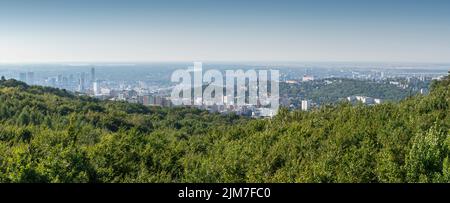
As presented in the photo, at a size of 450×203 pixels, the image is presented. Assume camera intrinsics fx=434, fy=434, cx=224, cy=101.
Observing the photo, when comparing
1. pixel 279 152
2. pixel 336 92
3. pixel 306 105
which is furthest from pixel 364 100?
pixel 279 152

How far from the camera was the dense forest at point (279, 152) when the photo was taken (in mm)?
9945

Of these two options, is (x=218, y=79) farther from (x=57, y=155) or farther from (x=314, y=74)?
(x=314, y=74)

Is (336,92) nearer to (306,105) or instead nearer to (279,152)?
(306,105)

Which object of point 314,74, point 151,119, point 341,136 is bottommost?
point 151,119

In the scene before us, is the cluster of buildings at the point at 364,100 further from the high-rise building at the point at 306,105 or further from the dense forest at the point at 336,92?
the high-rise building at the point at 306,105

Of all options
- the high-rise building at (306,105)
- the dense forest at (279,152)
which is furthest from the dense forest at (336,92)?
the dense forest at (279,152)

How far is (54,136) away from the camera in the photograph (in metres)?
20.6

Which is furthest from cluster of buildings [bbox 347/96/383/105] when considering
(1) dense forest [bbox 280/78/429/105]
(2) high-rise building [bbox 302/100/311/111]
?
(2) high-rise building [bbox 302/100/311/111]

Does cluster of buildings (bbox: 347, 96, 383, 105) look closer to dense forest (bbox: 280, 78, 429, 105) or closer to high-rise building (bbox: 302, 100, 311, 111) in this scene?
dense forest (bbox: 280, 78, 429, 105)

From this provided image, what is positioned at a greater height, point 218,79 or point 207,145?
point 218,79

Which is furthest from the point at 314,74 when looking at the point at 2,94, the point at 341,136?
the point at 2,94

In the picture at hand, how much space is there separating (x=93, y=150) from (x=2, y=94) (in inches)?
1310

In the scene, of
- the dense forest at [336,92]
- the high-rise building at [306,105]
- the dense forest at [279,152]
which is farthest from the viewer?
the high-rise building at [306,105]

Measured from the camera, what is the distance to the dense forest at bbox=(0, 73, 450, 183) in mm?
9945
